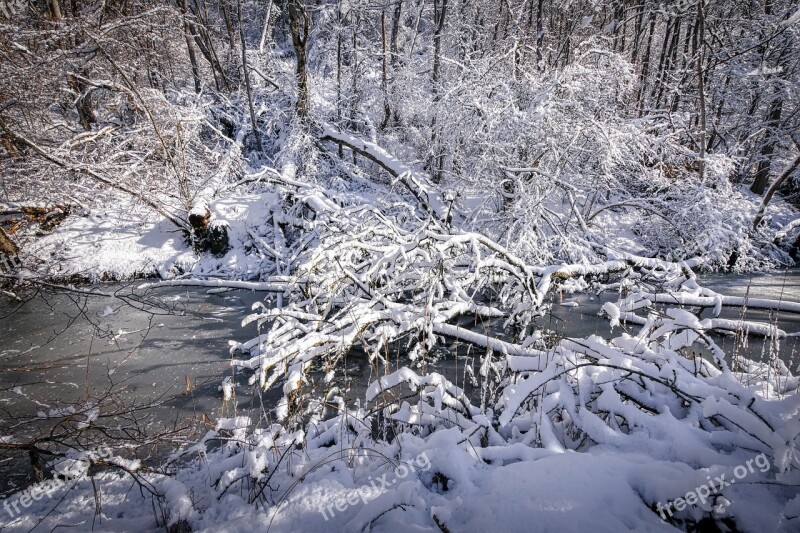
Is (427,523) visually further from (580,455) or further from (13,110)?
(13,110)

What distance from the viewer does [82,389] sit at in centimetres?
439

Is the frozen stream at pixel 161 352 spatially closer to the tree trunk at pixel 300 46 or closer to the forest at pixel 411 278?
the forest at pixel 411 278

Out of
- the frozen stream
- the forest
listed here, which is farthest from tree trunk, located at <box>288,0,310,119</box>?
the frozen stream

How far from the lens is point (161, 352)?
5.12 meters

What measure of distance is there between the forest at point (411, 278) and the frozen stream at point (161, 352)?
0.09 metres

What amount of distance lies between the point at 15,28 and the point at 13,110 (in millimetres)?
1560

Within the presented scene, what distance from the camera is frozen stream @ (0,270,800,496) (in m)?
4.01

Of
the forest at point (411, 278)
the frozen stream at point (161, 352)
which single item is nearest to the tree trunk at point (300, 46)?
the forest at point (411, 278)

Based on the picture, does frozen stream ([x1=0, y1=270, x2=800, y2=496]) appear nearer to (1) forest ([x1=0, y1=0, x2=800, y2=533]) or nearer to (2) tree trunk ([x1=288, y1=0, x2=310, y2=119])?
(1) forest ([x1=0, y1=0, x2=800, y2=533])

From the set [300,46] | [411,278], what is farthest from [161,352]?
[300,46]

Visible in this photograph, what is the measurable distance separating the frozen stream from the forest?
0.28 feet

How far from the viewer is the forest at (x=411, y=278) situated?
1831 millimetres

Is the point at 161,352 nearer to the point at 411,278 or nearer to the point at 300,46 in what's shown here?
the point at 411,278

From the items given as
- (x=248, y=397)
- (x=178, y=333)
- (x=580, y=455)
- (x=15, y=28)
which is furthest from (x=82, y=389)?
(x=15, y=28)
